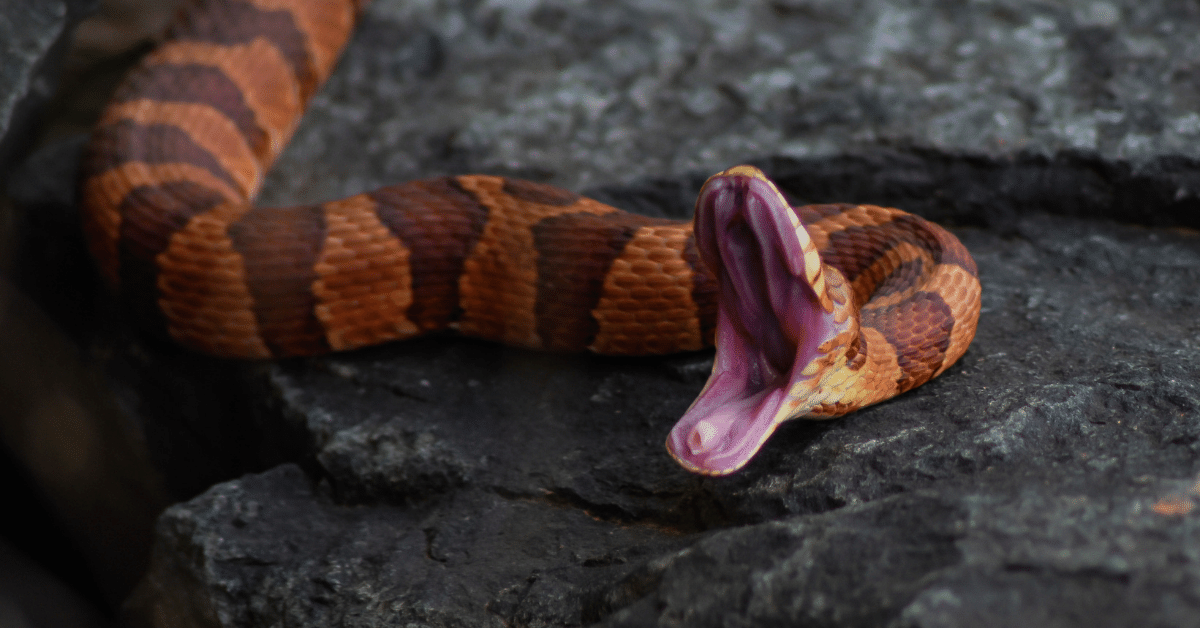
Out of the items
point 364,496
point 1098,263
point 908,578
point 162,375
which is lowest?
point 162,375

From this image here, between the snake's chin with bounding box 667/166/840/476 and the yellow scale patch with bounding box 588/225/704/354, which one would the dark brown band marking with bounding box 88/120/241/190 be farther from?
the snake's chin with bounding box 667/166/840/476

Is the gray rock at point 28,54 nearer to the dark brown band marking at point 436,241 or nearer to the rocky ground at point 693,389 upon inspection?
the rocky ground at point 693,389

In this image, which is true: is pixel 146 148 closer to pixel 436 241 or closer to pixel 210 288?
pixel 210 288

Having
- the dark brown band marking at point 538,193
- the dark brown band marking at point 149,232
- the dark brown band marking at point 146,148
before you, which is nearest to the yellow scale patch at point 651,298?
the dark brown band marking at point 538,193

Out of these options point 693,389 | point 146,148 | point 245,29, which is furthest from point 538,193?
point 245,29

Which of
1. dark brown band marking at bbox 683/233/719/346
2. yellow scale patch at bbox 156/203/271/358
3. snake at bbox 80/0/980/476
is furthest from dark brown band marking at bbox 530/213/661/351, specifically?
yellow scale patch at bbox 156/203/271/358

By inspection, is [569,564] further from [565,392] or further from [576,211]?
[576,211]

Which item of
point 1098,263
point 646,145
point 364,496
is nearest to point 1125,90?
point 1098,263
